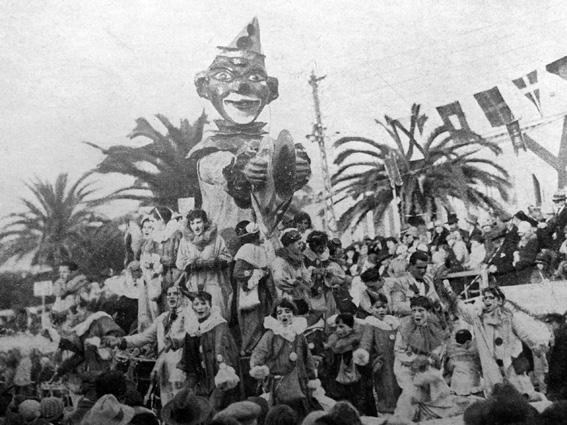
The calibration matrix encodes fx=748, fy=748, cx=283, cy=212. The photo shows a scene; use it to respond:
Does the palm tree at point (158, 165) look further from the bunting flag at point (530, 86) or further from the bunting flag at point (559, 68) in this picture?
the bunting flag at point (559, 68)

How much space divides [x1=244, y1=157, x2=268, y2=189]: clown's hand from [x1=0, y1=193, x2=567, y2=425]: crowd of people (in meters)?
0.41

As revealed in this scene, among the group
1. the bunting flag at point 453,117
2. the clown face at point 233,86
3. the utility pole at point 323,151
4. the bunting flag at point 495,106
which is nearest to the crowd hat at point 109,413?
the utility pole at point 323,151

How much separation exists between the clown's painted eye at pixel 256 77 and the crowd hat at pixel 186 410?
2861 millimetres

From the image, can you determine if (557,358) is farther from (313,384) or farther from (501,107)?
(501,107)

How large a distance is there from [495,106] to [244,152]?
7.92ft

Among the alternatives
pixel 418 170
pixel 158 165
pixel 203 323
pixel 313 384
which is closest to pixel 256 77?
pixel 158 165

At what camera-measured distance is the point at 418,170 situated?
23.2 ft

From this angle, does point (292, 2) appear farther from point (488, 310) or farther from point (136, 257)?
point (488, 310)

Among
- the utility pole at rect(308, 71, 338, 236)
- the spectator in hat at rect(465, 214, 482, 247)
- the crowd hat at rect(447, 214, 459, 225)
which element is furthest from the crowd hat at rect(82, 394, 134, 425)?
the spectator in hat at rect(465, 214, 482, 247)

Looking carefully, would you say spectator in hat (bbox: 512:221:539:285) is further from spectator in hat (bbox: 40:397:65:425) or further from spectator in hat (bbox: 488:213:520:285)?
spectator in hat (bbox: 40:397:65:425)

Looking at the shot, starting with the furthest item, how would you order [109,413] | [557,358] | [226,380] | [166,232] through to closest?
[166,232] → [557,358] → [226,380] → [109,413]

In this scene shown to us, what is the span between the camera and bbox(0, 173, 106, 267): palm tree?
6.73 metres

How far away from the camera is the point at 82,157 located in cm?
675

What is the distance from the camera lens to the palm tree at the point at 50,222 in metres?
6.73
